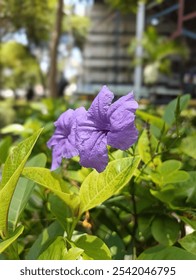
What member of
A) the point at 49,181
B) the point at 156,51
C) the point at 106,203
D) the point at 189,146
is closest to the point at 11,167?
the point at 49,181

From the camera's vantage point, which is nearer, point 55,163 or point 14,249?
point 14,249

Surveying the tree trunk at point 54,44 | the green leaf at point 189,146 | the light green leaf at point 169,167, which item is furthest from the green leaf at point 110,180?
the tree trunk at point 54,44

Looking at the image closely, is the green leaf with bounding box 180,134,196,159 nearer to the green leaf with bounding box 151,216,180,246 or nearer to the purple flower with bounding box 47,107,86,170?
the green leaf with bounding box 151,216,180,246

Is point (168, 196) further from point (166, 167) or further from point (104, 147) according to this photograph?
point (104, 147)

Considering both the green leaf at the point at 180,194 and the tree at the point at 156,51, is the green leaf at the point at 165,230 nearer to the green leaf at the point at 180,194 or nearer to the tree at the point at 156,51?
the green leaf at the point at 180,194

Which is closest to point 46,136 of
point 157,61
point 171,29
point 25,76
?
point 157,61

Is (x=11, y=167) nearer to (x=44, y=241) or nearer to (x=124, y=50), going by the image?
(x=44, y=241)

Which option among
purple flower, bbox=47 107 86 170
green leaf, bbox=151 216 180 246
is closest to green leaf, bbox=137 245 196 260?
green leaf, bbox=151 216 180 246
